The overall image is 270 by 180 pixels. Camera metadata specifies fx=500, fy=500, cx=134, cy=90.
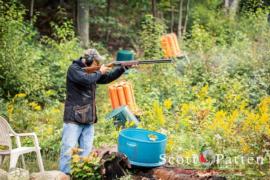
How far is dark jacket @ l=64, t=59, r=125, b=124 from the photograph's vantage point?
684cm

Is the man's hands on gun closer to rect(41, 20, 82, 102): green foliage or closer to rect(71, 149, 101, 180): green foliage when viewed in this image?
rect(71, 149, 101, 180): green foliage

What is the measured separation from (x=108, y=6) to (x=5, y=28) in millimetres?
7951

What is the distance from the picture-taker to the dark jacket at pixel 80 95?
6.84 m

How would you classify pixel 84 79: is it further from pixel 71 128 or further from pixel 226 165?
pixel 226 165

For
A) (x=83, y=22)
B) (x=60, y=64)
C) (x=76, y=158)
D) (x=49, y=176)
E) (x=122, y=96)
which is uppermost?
(x=83, y=22)

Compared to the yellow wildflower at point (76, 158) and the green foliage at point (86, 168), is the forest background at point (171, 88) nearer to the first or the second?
the green foliage at point (86, 168)

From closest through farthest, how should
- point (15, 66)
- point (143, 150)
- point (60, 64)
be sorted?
point (143, 150), point (15, 66), point (60, 64)

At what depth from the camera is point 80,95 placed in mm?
6977

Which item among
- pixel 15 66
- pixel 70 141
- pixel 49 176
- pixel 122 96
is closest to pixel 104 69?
pixel 70 141

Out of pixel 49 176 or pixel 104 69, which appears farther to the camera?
pixel 104 69

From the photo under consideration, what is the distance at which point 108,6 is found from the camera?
62.0 ft

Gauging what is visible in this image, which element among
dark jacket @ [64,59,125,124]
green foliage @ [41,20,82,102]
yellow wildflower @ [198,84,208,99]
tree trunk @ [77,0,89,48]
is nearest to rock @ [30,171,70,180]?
dark jacket @ [64,59,125,124]

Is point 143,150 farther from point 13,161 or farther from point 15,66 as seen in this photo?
point 15,66

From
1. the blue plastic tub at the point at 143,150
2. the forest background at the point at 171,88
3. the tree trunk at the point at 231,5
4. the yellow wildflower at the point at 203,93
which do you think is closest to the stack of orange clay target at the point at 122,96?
the forest background at the point at 171,88
